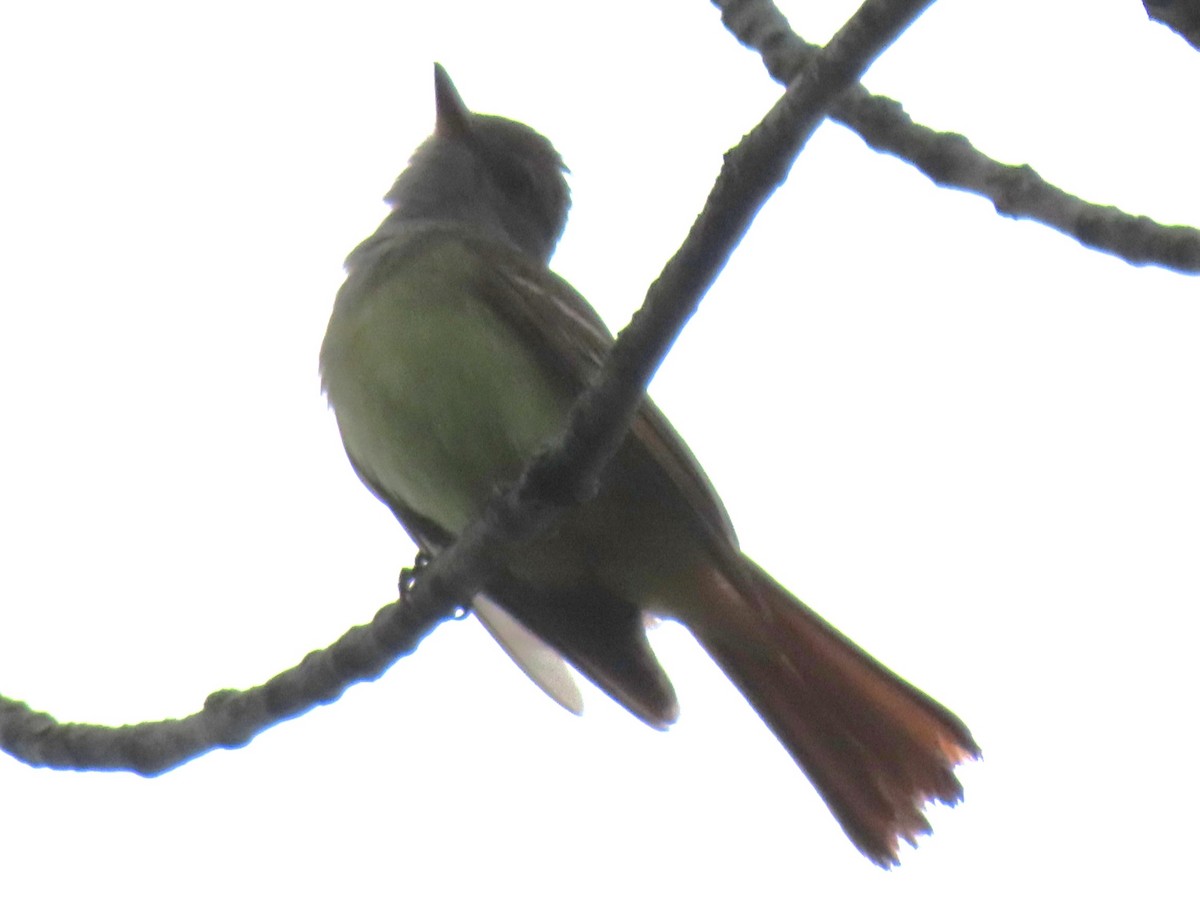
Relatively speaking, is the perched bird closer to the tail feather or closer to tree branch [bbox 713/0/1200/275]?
the tail feather

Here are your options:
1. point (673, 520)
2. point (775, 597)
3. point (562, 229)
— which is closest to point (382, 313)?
point (673, 520)

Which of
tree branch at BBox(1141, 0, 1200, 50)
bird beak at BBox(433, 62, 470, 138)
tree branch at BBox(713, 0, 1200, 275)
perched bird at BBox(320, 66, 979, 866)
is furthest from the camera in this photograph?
bird beak at BBox(433, 62, 470, 138)

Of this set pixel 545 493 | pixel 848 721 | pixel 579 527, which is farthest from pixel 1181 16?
pixel 848 721

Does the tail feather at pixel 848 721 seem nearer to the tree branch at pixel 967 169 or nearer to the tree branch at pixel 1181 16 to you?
the tree branch at pixel 967 169

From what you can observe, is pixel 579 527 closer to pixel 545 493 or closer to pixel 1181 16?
pixel 545 493

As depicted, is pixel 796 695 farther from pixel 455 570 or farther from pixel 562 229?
pixel 562 229

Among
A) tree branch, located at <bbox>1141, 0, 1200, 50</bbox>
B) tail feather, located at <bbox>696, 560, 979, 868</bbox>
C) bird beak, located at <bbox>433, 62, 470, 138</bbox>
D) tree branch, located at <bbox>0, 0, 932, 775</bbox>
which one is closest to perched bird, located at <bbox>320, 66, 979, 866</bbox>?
tail feather, located at <bbox>696, 560, 979, 868</bbox>
